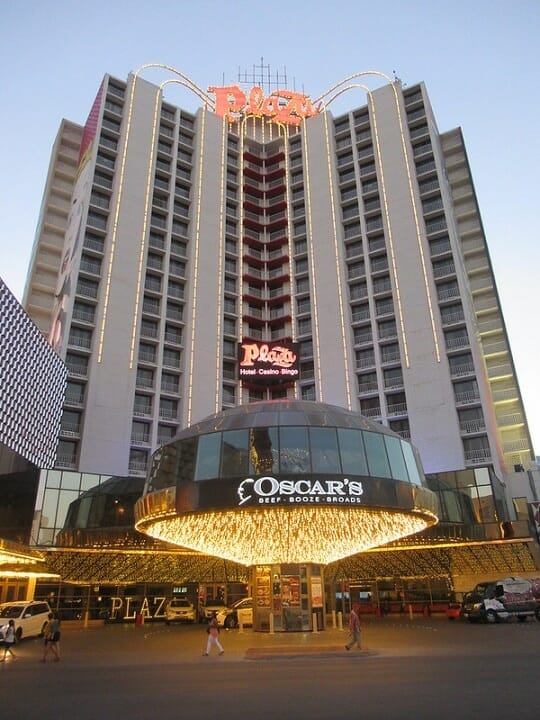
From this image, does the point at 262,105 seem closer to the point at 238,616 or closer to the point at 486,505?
the point at 486,505

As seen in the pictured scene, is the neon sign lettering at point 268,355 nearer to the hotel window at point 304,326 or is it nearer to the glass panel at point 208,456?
the hotel window at point 304,326

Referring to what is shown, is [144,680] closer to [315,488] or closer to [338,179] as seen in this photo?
[315,488]

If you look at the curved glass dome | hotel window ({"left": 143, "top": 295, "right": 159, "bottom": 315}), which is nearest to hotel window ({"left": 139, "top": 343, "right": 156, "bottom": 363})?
hotel window ({"left": 143, "top": 295, "right": 159, "bottom": 315})

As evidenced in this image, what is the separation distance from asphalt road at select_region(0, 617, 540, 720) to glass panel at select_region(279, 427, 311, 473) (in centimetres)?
712

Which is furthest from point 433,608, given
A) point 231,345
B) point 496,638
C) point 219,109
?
point 219,109

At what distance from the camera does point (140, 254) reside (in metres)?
70.5

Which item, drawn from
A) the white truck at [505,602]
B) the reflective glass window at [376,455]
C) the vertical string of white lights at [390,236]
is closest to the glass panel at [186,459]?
the reflective glass window at [376,455]

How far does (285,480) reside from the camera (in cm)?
2222

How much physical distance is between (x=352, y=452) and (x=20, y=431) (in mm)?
32894

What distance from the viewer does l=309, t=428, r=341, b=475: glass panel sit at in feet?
75.5

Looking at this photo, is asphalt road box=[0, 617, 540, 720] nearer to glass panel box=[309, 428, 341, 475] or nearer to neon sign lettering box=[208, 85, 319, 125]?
glass panel box=[309, 428, 341, 475]

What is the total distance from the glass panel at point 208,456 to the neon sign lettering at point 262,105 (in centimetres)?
7730

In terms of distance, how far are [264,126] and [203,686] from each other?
305ft

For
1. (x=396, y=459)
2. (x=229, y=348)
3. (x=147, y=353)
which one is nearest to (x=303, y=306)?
(x=229, y=348)
